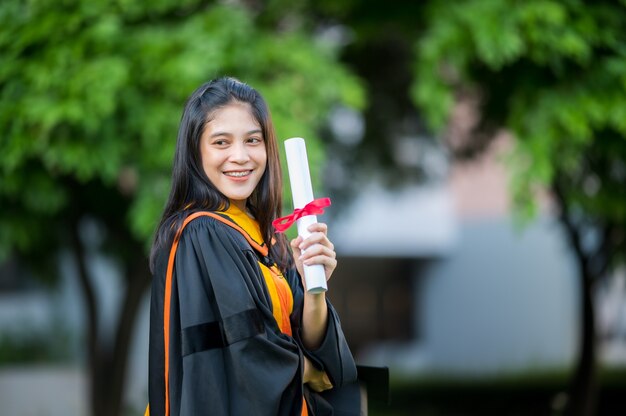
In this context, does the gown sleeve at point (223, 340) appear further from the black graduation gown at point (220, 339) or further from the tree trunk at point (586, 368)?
the tree trunk at point (586, 368)

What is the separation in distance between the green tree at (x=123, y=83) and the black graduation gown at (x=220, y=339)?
268 centimetres

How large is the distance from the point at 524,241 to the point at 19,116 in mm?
11567

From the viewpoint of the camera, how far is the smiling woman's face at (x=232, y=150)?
92.0 inches

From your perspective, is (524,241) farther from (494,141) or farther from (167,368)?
(167,368)

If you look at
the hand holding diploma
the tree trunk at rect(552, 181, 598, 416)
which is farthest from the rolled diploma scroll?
the tree trunk at rect(552, 181, 598, 416)

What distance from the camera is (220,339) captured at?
7.18 feet

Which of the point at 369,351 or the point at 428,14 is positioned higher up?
the point at 428,14

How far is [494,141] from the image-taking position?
29.9ft

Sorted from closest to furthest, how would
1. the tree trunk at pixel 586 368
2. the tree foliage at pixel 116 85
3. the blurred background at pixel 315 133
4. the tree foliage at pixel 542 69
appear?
the tree foliage at pixel 116 85 → the blurred background at pixel 315 133 → the tree foliage at pixel 542 69 → the tree trunk at pixel 586 368

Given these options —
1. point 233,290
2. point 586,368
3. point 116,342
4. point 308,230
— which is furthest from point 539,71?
point 116,342

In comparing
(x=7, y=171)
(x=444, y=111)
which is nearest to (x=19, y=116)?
(x=7, y=171)

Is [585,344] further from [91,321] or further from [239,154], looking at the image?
[239,154]

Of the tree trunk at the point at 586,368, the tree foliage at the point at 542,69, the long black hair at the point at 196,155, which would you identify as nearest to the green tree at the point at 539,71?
the tree foliage at the point at 542,69

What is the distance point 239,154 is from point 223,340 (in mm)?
495
